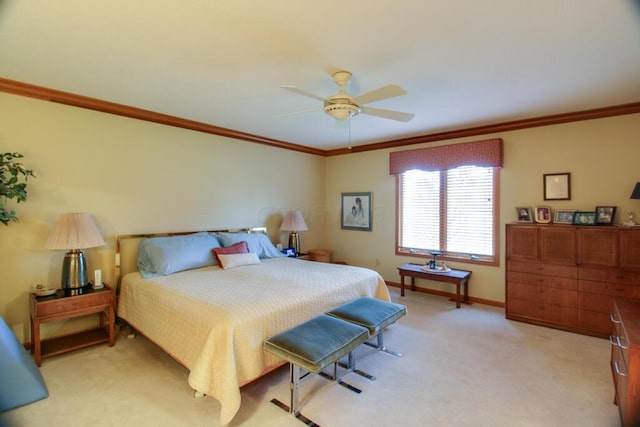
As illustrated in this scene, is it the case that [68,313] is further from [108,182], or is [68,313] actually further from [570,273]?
[570,273]

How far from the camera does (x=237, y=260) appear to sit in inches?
149

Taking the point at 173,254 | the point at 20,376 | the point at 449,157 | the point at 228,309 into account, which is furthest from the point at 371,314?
the point at 449,157

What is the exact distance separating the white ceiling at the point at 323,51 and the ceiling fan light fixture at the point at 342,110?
11.3 inches

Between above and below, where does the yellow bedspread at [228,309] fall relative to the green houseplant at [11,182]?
below

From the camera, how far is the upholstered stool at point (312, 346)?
2.00 m

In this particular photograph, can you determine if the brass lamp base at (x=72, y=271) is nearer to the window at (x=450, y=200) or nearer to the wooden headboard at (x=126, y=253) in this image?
the wooden headboard at (x=126, y=253)

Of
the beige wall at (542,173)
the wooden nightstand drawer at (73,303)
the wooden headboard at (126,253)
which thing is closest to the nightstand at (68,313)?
the wooden nightstand drawer at (73,303)

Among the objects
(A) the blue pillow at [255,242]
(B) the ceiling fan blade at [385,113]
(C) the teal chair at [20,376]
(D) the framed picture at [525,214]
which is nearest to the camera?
(C) the teal chair at [20,376]

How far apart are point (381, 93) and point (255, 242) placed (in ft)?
9.27

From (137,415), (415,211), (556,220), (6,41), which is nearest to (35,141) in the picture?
(6,41)

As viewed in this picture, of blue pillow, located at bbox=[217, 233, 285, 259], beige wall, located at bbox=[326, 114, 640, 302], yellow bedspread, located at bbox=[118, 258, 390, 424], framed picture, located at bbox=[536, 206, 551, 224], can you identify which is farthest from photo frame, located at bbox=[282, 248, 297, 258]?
framed picture, located at bbox=[536, 206, 551, 224]

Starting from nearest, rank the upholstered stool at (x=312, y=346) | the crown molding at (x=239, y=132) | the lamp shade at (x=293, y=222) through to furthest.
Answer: the upholstered stool at (x=312, y=346), the crown molding at (x=239, y=132), the lamp shade at (x=293, y=222)

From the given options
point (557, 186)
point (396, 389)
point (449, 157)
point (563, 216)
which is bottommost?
point (396, 389)

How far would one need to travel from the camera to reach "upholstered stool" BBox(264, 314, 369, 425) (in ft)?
6.57
